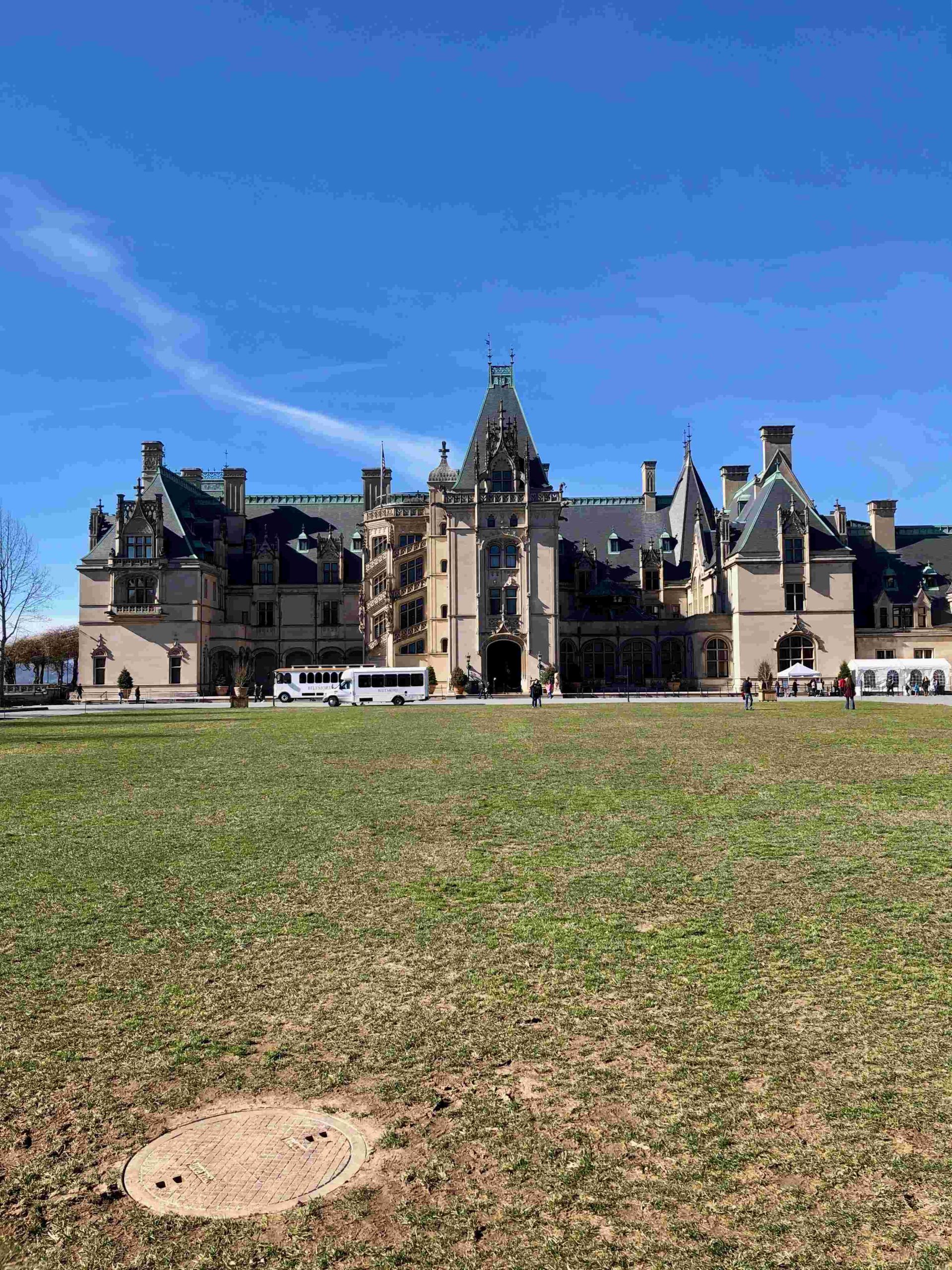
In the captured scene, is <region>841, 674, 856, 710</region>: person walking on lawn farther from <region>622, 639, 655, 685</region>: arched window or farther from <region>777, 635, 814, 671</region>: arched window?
<region>622, 639, 655, 685</region>: arched window

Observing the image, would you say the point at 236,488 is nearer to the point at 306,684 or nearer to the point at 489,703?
the point at 306,684

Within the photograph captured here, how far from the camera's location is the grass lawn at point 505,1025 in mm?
4270

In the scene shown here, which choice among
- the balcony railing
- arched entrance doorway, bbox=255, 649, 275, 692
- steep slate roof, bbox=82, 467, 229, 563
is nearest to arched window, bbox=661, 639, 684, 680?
arched entrance doorway, bbox=255, 649, 275, 692

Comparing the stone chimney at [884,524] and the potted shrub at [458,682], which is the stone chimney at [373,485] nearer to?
the potted shrub at [458,682]

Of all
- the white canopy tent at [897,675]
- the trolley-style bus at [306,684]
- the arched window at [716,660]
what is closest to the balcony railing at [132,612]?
the trolley-style bus at [306,684]

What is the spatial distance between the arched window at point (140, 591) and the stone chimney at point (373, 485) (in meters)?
19.0

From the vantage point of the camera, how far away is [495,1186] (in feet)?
14.9

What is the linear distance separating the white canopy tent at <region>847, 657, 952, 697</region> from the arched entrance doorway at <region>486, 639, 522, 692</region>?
22.6 meters

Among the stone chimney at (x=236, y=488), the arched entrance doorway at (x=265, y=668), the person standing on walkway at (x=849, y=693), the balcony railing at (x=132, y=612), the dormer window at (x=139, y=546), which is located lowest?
the person standing on walkway at (x=849, y=693)

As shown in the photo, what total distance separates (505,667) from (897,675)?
26.7 m

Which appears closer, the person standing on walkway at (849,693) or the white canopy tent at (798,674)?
the person standing on walkway at (849,693)

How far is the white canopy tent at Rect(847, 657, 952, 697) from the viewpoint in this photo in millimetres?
65375

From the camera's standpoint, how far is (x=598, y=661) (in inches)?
3056

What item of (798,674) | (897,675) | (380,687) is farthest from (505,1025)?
(897,675)
